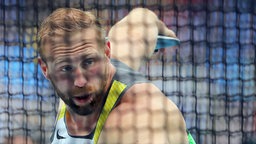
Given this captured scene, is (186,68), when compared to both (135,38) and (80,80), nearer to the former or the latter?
(135,38)

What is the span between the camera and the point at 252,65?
2223 mm

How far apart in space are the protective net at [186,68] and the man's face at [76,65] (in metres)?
0.92

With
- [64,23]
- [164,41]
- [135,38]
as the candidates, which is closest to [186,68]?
[164,41]

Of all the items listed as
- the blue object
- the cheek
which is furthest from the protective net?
the cheek

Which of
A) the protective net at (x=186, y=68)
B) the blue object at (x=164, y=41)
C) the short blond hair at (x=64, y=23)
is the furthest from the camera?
the protective net at (x=186, y=68)

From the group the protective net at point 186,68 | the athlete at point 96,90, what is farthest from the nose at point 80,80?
the protective net at point 186,68

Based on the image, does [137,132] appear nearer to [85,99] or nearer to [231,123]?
[85,99]

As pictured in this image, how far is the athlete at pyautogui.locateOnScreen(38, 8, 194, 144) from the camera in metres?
1.02

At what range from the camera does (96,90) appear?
3.44ft

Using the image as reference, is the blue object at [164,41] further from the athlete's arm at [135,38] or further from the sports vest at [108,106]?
the sports vest at [108,106]

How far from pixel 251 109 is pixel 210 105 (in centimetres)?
22

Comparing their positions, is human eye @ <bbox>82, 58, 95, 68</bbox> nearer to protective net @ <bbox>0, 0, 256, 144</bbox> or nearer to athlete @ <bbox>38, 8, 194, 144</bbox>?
athlete @ <bbox>38, 8, 194, 144</bbox>

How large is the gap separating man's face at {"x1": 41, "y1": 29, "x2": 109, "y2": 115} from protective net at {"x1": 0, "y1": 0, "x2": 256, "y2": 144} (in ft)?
3.01

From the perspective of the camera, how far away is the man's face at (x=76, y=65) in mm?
1029
